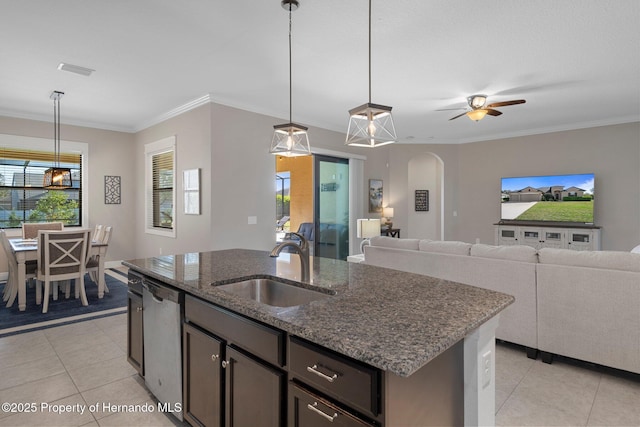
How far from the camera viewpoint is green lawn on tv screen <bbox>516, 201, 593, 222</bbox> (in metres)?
6.14

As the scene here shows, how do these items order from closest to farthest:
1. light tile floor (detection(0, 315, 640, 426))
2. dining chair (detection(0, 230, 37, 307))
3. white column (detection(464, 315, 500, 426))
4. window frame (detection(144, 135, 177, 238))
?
white column (detection(464, 315, 500, 426))
light tile floor (detection(0, 315, 640, 426))
dining chair (detection(0, 230, 37, 307))
window frame (detection(144, 135, 177, 238))

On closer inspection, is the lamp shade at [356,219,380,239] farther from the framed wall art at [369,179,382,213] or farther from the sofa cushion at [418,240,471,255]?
the framed wall art at [369,179,382,213]

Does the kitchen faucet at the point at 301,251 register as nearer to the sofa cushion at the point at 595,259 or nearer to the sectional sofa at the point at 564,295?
the sectional sofa at the point at 564,295

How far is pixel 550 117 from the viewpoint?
5.88 meters

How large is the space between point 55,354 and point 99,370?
0.60 metres

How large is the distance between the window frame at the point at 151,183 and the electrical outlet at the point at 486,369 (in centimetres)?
505

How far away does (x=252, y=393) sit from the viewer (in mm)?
1430

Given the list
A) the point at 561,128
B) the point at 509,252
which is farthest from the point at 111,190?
the point at 561,128

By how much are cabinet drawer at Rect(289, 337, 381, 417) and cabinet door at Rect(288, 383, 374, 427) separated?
0.04 meters

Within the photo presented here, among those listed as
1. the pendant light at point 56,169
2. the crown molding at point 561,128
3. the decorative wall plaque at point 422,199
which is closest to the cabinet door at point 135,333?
the pendant light at point 56,169

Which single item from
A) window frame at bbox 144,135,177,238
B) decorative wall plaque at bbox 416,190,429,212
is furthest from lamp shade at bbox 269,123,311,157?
decorative wall plaque at bbox 416,190,429,212

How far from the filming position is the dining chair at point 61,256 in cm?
388

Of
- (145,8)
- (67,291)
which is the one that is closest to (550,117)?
(145,8)

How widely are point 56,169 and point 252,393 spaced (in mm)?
4835
